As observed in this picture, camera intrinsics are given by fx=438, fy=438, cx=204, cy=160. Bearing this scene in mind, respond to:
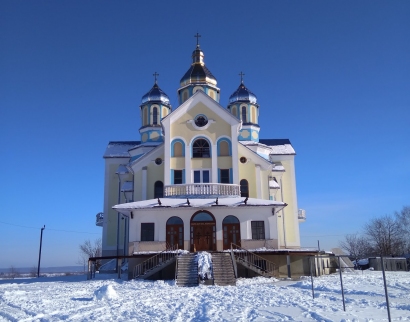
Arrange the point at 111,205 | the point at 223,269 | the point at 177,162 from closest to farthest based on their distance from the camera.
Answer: the point at 223,269, the point at 177,162, the point at 111,205

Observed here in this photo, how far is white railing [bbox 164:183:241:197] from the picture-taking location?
97.0 ft

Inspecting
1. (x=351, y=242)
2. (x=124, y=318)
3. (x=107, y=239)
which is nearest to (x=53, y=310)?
(x=124, y=318)

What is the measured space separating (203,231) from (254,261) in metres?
3.90

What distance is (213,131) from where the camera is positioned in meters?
31.8

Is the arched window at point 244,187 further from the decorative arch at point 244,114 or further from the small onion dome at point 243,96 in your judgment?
the small onion dome at point 243,96

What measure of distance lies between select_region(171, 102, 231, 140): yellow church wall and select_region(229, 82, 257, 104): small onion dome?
827 centimetres

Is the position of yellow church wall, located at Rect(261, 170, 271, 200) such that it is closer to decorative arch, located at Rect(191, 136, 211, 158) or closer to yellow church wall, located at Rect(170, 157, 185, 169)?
decorative arch, located at Rect(191, 136, 211, 158)

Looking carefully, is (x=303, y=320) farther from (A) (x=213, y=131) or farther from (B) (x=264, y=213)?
(A) (x=213, y=131)

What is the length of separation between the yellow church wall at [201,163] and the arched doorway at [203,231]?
4101mm

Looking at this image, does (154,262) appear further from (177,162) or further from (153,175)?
(153,175)

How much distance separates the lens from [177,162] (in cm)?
3116

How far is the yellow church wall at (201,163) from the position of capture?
31109 millimetres

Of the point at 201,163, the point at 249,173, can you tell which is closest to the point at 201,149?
the point at 201,163

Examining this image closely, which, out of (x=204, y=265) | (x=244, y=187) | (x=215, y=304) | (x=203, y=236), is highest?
(x=244, y=187)
